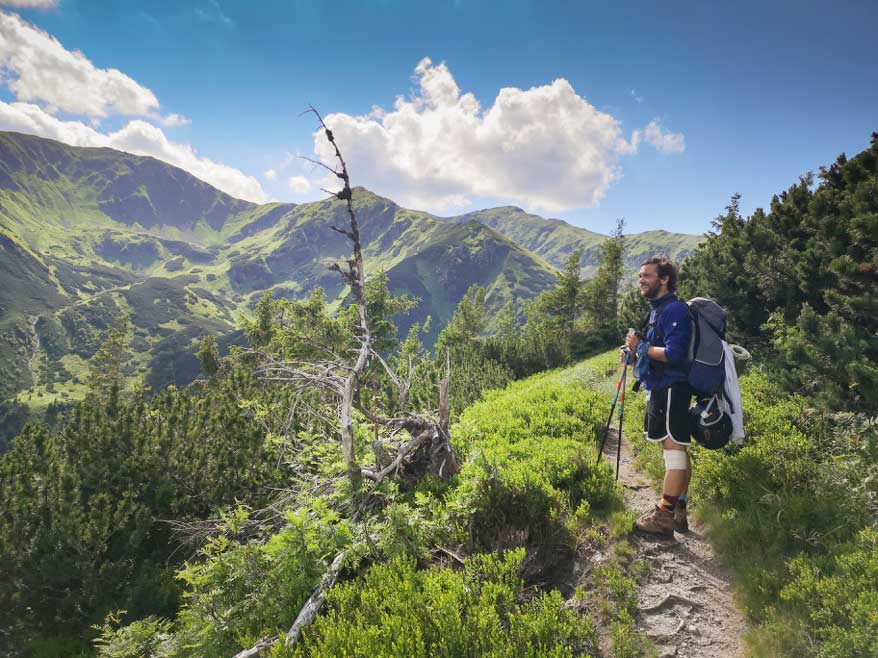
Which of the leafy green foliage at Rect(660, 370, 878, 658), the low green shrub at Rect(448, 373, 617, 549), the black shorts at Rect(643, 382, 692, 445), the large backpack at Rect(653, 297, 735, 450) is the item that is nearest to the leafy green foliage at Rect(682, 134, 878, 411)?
the leafy green foliage at Rect(660, 370, 878, 658)

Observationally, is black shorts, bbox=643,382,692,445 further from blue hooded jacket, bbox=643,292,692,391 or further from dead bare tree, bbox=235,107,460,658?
dead bare tree, bbox=235,107,460,658

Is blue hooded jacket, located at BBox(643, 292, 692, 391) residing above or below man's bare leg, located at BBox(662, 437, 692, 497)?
above

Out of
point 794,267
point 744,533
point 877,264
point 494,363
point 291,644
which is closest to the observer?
point 291,644

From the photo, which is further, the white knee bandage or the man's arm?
the white knee bandage

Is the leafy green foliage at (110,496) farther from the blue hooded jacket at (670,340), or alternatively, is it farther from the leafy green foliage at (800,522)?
the leafy green foliage at (800,522)

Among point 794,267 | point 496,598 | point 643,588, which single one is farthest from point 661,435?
point 794,267

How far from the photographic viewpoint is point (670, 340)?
4.82 metres

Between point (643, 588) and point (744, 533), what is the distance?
1492 millimetres

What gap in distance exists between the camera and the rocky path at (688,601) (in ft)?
11.8

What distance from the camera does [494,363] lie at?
25.3 m

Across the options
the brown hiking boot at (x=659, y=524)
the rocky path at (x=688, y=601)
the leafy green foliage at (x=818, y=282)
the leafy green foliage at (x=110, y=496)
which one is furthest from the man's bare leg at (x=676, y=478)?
the leafy green foliage at (x=110, y=496)

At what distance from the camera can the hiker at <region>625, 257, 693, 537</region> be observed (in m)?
4.86

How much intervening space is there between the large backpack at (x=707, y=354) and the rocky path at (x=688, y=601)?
6.28ft

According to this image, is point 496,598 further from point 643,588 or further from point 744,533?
point 744,533
